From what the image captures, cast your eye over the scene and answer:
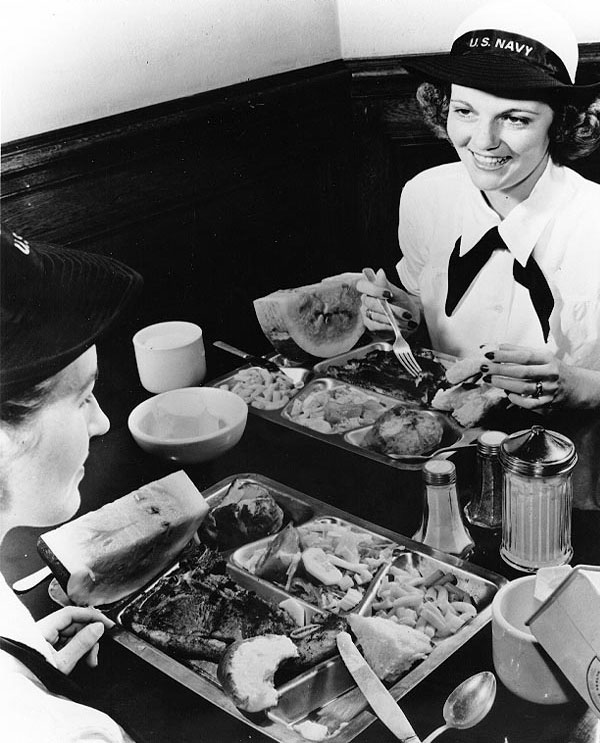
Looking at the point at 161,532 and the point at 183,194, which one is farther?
the point at 183,194

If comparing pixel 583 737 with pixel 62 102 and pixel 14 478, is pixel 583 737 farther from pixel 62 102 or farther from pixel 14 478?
pixel 62 102

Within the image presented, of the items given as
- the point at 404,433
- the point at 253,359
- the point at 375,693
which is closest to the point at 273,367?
the point at 253,359

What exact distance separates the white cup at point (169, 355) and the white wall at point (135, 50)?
397mm

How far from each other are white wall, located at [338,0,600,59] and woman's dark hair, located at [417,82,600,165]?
0.26 ft

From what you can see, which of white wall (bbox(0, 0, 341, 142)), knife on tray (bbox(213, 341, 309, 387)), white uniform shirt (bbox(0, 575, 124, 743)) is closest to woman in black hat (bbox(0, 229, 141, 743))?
white uniform shirt (bbox(0, 575, 124, 743))

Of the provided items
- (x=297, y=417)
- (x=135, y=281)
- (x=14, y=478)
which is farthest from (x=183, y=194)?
(x=14, y=478)

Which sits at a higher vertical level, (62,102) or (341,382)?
(62,102)

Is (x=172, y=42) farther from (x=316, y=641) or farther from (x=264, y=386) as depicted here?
(x=316, y=641)

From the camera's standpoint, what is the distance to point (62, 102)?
4.19 ft

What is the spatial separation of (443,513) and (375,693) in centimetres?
32

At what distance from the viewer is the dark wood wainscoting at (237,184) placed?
1338 mm

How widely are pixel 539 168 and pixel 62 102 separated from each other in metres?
0.80

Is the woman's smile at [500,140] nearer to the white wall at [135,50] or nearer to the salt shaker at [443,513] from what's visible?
the white wall at [135,50]

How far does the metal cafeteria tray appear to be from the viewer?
106 centimetres
